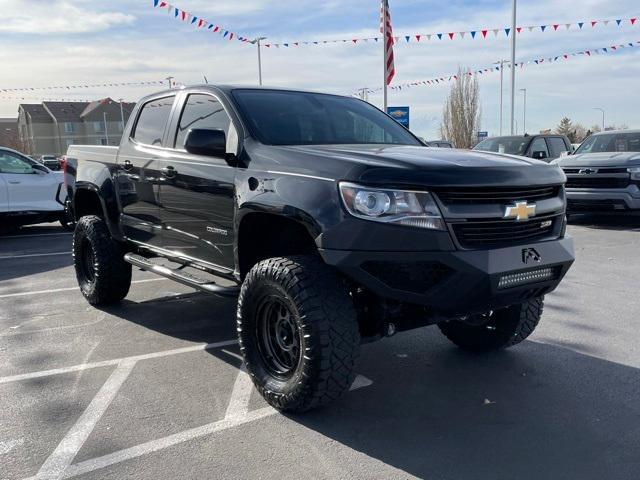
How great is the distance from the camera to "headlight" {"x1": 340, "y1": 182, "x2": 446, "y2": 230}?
3.17 meters

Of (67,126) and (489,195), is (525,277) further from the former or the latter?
(67,126)

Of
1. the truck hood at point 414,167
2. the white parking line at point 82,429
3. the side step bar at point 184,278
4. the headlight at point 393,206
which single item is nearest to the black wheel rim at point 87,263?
the side step bar at point 184,278

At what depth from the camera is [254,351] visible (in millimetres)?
3828

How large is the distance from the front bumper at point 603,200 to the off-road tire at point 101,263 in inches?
323

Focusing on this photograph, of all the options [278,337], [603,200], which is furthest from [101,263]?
[603,200]

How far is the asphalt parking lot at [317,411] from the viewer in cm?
305

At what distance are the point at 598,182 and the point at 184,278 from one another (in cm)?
876

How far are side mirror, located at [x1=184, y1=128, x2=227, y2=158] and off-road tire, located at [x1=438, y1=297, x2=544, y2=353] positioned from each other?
211 centimetres

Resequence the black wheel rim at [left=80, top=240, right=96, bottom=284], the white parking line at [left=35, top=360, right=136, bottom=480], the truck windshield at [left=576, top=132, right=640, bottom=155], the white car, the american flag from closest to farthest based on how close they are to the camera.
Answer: the white parking line at [left=35, top=360, right=136, bottom=480], the black wheel rim at [left=80, top=240, right=96, bottom=284], the white car, the truck windshield at [left=576, top=132, right=640, bottom=155], the american flag

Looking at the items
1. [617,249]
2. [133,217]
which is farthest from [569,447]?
[617,249]

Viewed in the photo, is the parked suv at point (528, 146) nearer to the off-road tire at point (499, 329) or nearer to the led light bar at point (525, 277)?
the off-road tire at point (499, 329)

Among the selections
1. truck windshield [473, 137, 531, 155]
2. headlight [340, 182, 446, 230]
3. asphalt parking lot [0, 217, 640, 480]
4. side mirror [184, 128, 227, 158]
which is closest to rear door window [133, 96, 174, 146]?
side mirror [184, 128, 227, 158]

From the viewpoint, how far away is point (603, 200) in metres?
10.7

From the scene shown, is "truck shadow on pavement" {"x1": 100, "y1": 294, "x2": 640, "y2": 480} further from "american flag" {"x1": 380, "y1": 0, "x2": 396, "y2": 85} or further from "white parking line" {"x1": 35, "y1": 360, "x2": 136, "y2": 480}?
"american flag" {"x1": 380, "y1": 0, "x2": 396, "y2": 85}
